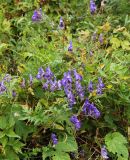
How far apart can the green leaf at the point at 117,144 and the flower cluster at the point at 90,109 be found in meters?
0.19

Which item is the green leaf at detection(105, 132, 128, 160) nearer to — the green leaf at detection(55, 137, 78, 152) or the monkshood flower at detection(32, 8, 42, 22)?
the green leaf at detection(55, 137, 78, 152)

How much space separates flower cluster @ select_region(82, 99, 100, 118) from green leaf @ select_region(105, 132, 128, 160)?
0.62 feet

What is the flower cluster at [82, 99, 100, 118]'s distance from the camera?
282cm

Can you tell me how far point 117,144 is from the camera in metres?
2.86

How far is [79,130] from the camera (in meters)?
2.99

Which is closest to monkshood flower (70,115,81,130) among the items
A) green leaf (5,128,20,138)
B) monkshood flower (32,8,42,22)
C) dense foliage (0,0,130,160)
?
dense foliage (0,0,130,160)

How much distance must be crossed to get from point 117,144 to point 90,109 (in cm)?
30

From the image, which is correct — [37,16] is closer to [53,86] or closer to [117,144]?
[53,86]

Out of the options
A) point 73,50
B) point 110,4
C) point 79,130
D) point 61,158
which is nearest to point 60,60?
point 73,50

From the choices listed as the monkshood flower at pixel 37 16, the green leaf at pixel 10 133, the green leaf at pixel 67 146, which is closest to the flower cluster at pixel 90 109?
the green leaf at pixel 67 146

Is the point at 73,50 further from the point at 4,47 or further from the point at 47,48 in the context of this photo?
the point at 4,47

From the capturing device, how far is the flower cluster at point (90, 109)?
9.25ft

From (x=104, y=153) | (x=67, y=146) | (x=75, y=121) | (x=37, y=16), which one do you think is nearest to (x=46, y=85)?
(x=75, y=121)

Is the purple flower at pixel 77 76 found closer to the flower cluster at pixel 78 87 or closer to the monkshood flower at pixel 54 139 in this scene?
Answer: the flower cluster at pixel 78 87
